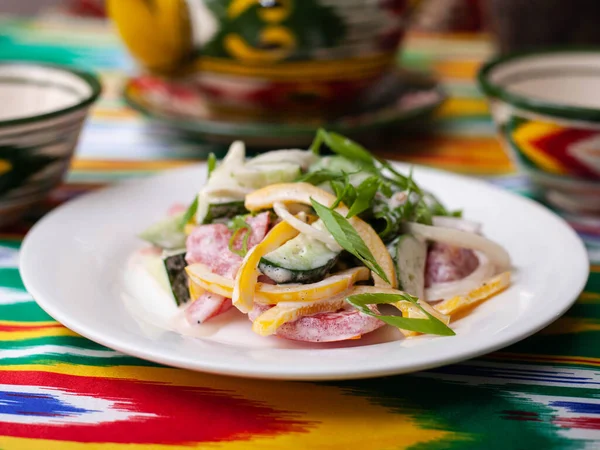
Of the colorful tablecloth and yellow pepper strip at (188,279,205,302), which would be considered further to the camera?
yellow pepper strip at (188,279,205,302)

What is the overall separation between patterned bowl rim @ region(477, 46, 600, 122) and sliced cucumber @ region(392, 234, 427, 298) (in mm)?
502

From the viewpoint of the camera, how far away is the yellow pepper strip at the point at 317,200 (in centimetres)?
109

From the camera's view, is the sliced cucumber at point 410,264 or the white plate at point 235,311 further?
the sliced cucumber at point 410,264

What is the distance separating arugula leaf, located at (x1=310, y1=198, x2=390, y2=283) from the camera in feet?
3.46

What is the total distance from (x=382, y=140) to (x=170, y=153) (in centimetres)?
55

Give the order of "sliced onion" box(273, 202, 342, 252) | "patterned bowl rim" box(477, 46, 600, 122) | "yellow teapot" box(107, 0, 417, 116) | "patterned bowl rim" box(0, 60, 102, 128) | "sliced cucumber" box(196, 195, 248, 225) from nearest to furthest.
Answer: "sliced onion" box(273, 202, 342, 252) → "sliced cucumber" box(196, 195, 248, 225) → "patterned bowl rim" box(0, 60, 102, 128) → "patterned bowl rim" box(477, 46, 600, 122) → "yellow teapot" box(107, 0, 417, 116)

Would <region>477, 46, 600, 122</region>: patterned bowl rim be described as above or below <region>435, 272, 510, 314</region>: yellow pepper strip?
above

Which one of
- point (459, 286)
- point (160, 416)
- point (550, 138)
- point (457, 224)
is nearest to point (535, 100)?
point (550, 138)

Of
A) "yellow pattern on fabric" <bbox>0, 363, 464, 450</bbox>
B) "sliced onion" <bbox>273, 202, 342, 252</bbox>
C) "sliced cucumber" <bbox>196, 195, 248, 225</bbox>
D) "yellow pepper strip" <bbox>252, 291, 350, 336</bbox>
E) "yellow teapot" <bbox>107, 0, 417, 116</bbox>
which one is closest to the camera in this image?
"yellow pattern on fabric" <bbox>0, 363, 464, 450</bbox>

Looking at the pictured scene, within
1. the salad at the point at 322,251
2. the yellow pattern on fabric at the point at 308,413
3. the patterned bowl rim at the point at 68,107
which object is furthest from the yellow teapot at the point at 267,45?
the yellow pattern on fabric at the point at 308,413

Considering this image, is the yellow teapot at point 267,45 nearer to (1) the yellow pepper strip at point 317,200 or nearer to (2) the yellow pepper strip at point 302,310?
(1) the yellow pepper strip at point 317,200

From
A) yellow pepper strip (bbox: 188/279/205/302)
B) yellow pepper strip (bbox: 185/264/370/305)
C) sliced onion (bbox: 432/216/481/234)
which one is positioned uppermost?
sliced onion (bbox: 432/216/481/234)

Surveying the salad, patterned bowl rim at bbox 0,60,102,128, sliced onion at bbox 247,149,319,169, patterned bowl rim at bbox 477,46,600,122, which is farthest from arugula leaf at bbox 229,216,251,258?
patterned bowl rim at bbox 477,46,600,122

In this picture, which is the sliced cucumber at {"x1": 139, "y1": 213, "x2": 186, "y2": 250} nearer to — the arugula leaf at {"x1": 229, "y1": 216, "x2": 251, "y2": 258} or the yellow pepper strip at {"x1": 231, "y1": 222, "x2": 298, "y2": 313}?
the arugula leaf at {"x1": 229, "y1": 216, "x2": 251, "y2": 258}
